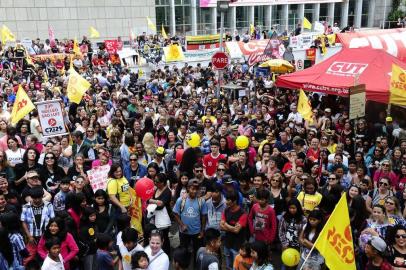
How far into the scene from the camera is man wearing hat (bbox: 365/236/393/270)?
4957 mm

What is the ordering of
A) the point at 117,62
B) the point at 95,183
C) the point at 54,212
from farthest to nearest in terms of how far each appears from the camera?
the point at 117,62 → the point at 95,183 → the point at 54,212

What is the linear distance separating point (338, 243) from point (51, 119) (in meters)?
6.48

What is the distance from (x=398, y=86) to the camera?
10180mm

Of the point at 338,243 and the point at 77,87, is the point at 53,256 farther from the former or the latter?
the point at 77,87

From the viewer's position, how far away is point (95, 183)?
271 inches

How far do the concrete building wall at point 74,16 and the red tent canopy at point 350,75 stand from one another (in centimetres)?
2568

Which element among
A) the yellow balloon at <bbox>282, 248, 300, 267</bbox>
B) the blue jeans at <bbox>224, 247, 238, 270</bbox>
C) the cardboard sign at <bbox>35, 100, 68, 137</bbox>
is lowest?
the blue jeans at <bbox>224, 247, 238, 270</bbox>

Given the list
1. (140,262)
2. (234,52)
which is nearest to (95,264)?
(140,262)

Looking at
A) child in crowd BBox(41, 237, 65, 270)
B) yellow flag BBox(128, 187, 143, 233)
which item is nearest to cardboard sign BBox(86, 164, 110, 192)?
yellow flag BBox(128, 187, 143, 233)

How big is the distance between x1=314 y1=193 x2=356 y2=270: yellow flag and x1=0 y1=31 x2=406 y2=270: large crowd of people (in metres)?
0.62

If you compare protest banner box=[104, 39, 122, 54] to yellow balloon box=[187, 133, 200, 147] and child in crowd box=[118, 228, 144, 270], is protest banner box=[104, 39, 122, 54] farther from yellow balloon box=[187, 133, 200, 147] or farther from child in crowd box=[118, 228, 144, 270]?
child in crowd box=[118, 228, 144, 270]

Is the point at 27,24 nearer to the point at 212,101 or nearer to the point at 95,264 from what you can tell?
the point at 212,101

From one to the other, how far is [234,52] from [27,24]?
1948 centimetres

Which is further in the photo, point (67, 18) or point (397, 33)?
point (67, 18)
